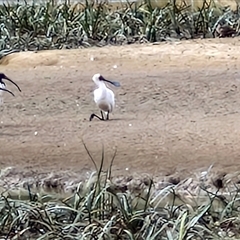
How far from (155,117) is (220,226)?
229cm

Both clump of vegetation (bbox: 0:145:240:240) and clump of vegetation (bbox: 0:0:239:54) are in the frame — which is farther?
clump of vegetation (bbox: 0:0:239:54)

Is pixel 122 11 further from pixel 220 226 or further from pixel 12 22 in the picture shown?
pixel 220 226

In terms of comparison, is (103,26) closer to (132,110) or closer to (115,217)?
(132,110)

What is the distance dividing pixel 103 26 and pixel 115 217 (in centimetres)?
607

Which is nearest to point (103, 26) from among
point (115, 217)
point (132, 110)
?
point (132, 110)

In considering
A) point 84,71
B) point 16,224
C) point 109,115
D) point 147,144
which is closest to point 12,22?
point 84,71

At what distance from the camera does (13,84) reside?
786 cm

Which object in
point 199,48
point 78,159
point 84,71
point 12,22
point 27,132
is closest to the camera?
point 78,159

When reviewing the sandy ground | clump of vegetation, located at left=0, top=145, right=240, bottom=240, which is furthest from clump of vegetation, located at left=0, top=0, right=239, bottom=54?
clump of vegetation, located at left=0, top=145, right=240, bottom=240

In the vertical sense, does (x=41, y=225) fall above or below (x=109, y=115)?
above

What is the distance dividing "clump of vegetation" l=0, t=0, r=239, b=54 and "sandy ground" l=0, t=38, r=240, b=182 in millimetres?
504

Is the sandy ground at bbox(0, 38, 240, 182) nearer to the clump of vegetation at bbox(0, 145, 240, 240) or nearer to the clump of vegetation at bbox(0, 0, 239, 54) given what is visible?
the clump of vegetation at bbox(0, 0, 239, 54)

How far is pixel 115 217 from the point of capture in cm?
414

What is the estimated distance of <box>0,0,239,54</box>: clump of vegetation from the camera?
32.1ft
